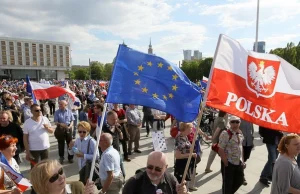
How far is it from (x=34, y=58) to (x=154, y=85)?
137m

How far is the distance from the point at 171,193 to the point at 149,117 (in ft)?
24.0

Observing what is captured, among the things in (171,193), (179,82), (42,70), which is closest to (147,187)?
(171,193)

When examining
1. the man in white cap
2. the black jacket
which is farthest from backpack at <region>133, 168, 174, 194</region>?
the black jacket

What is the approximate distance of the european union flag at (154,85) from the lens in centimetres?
321

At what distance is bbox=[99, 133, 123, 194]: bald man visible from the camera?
128 inches

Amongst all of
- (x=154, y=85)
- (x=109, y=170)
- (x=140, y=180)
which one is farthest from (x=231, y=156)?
(x=140, y=180)

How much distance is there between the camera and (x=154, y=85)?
333cm

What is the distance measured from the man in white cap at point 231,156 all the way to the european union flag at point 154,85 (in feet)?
4.43

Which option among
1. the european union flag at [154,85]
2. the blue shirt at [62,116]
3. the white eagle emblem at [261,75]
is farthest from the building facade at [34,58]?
the white eagle emblem at [261,75]

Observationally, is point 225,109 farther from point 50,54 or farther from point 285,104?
point 50,54

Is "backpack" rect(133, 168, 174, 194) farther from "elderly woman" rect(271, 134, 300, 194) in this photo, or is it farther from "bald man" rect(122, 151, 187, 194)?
"elderly woman" rect(271, 134, 300, 194)

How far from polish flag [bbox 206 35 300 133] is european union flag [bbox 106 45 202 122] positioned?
55cm

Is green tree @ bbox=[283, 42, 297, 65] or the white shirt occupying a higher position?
green tree @ bbox=[283, 42, 297, 65]

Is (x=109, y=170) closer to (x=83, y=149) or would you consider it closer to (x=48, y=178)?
(x=83, y=149)
